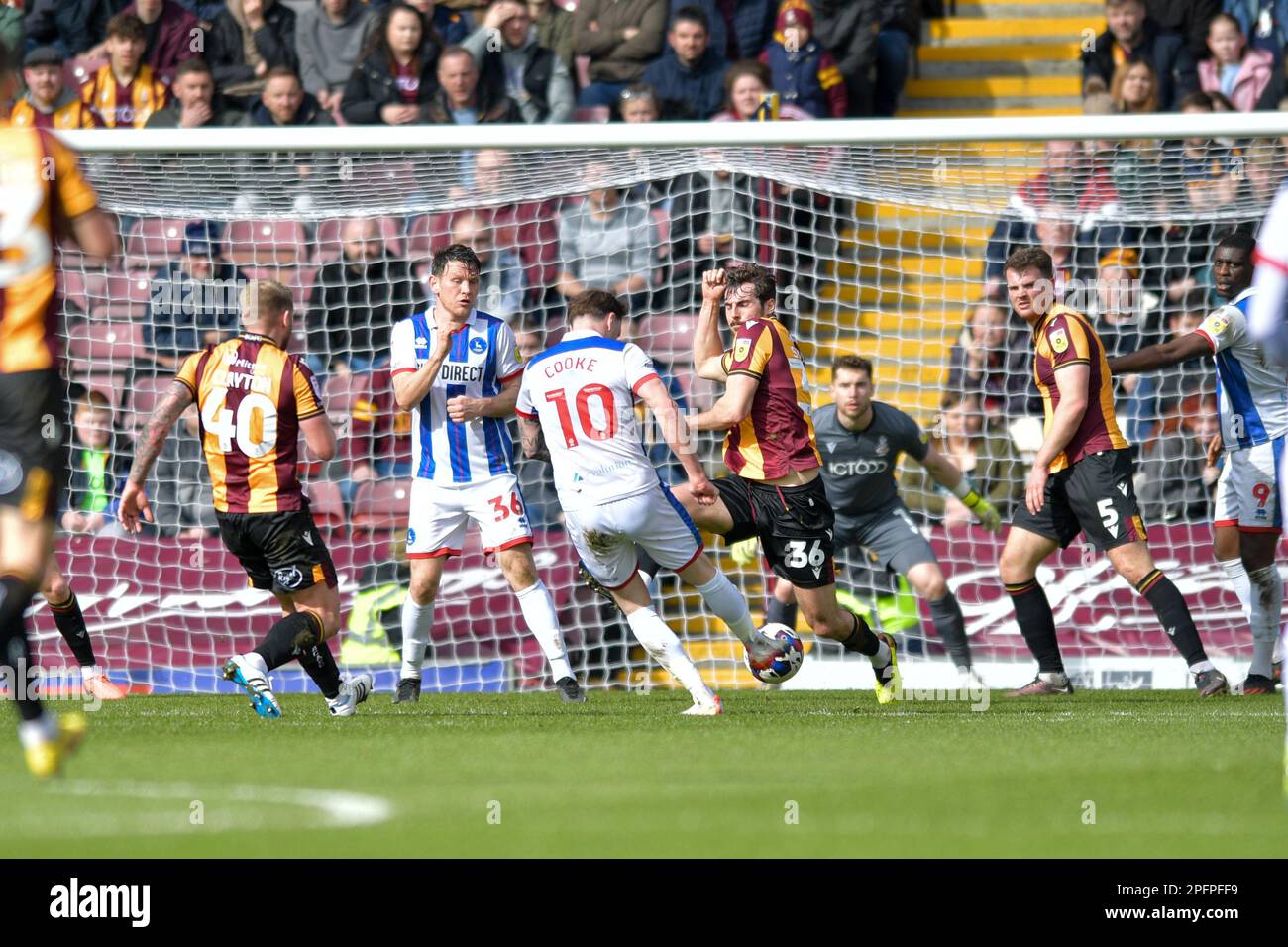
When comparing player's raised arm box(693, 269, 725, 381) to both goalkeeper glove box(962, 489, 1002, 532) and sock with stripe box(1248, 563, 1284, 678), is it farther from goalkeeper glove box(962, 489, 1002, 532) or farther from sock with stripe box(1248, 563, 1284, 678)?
sock with stripe box(1248, 563, 1284, 678)

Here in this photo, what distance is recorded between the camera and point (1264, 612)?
1057 centimetres

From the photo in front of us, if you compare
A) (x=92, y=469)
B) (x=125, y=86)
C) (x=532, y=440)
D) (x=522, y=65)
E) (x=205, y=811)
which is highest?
(x=522, y=65)

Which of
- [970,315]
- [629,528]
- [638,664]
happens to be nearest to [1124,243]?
[970,315]

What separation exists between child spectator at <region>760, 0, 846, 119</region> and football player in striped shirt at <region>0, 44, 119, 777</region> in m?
8.95

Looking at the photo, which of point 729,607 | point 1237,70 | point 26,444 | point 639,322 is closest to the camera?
point 26,444

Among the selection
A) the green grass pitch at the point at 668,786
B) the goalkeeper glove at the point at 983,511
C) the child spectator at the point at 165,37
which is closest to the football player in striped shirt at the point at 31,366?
the green grass pitch at the point at 668,786

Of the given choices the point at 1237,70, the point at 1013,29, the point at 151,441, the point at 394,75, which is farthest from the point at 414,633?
the point at 1013,29

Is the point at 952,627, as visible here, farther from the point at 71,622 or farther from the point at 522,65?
the point at 522,65

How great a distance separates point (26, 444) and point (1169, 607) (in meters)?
6.23

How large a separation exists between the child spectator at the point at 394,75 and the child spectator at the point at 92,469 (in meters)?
3.44

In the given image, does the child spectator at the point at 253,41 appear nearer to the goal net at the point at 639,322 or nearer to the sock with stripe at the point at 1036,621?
the goal net at the point at 639,322

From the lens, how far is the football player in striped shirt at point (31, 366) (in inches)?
245

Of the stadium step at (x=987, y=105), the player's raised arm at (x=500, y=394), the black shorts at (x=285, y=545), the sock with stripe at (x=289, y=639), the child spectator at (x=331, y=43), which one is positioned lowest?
the sock with stripe at (x=289, y=639)

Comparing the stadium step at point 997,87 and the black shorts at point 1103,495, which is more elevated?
the stadium step at point 997,87
